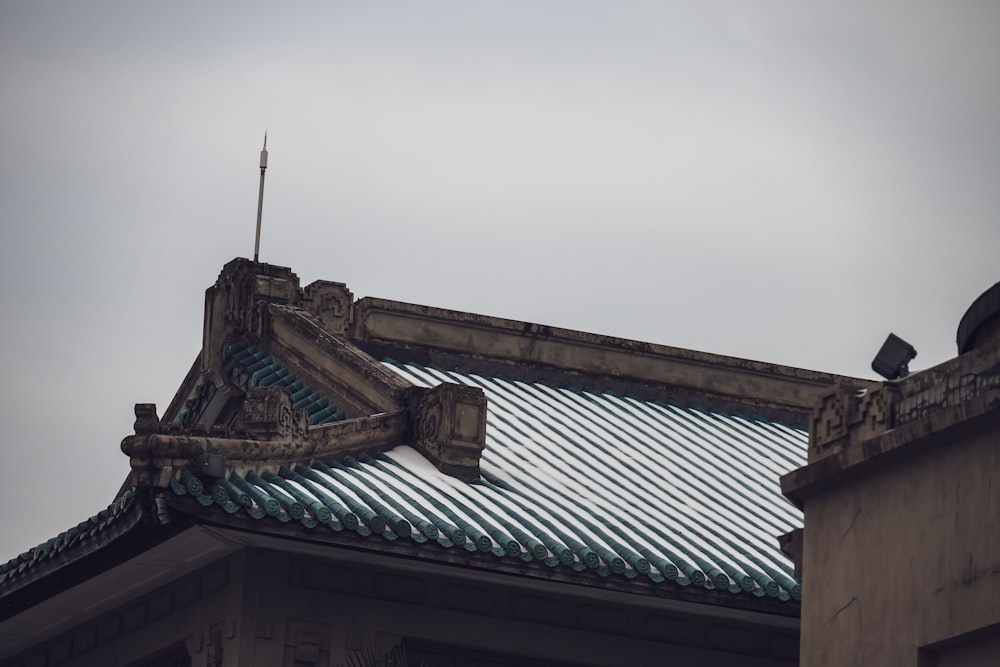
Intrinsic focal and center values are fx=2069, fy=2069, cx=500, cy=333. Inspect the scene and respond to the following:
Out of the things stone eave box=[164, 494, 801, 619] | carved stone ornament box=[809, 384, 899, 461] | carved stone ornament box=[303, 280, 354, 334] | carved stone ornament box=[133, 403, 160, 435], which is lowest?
stone eave box=[164, 494, 801, 619]

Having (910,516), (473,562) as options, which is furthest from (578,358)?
(910,516)

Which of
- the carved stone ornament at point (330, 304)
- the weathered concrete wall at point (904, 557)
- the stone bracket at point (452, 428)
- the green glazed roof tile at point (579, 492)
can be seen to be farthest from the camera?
the carved stone ornament at point (330, 304)

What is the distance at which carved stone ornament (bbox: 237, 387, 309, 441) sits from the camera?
19172mm

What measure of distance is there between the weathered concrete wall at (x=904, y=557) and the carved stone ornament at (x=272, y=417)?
219 inches

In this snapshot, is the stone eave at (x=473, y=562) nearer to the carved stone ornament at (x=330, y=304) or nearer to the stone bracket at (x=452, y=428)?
the stone bracket at (x=452, y=428)

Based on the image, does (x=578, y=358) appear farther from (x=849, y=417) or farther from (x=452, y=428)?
(x=849, y=417)

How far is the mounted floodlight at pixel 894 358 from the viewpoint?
15297 millimetres

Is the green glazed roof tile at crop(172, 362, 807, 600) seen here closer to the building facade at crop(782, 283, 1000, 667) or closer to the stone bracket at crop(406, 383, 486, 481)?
the stone bracket at crop(406, 383, 486, 481)

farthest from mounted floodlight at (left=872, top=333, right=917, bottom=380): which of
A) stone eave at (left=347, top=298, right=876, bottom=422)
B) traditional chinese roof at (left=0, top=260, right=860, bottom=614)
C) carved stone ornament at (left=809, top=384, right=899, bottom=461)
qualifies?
stone eave at (left=347, top=298, right=876, bottom=422)

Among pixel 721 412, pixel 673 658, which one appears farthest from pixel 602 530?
pixel 721 412

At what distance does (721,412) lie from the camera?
88.5 ft

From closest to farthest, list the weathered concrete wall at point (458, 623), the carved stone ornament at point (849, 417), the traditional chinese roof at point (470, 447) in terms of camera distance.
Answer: the carved stone ornament at point (849, 417), the traditional chinese roof at point (470, 447), the weathered concrete wall at point (458, 623)

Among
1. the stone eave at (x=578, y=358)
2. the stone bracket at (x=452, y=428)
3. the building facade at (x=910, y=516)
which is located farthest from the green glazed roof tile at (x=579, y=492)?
the building facade at (x=910, y=516)

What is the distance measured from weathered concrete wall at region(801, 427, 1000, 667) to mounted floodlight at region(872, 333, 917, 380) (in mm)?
817
